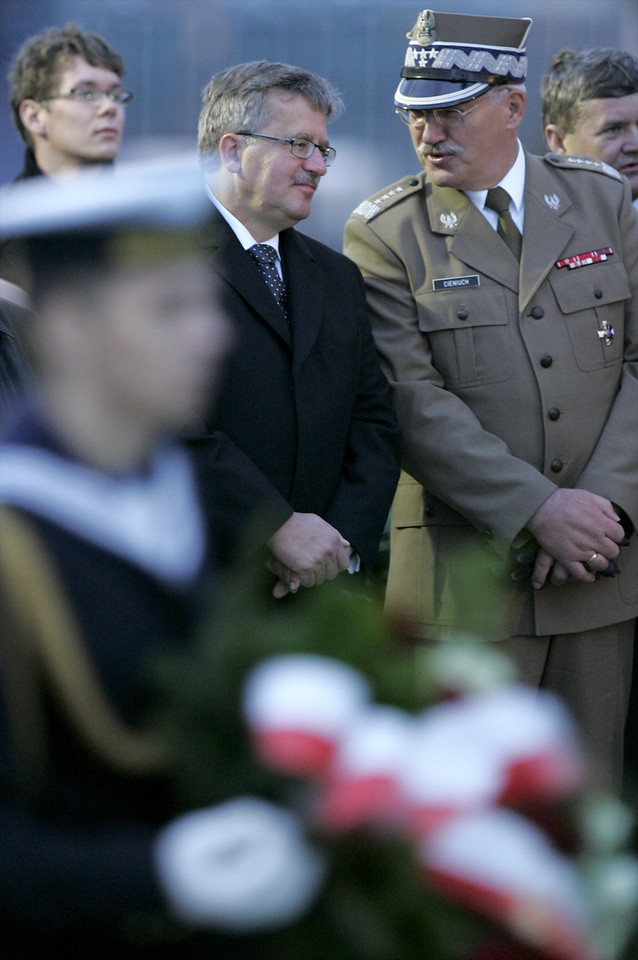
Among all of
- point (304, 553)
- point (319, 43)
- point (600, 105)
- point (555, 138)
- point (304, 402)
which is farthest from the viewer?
point (319, 43)

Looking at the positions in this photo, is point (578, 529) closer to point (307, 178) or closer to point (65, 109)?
point (307, 178)

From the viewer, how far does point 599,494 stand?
320cm

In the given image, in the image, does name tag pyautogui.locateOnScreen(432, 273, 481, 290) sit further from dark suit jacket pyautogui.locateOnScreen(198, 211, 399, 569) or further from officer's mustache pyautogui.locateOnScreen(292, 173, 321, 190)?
officer's mustache pyautogui.locateOnScreen(292, 173, 321, 190)

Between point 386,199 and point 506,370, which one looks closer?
point 506,370

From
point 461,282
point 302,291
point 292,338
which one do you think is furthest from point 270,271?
point 461,282

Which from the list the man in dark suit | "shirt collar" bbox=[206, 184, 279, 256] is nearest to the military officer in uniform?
the man in dark suit

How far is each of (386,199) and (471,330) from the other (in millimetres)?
508

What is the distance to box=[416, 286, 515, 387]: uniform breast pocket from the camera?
3.28 meters

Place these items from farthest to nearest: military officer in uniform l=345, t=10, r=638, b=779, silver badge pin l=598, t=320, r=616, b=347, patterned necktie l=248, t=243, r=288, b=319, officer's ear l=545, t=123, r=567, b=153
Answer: officer's ear l=545, t=123, r=567, b=153, silver badge pin l=598, t=320, r=616, b=347, military officer in uniform l=345, t=10, r=638, b=779, patterned necktie l=248, t=243, r=288, b=319

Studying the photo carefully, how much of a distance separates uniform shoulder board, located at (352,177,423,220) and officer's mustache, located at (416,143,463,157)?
16 centimetres

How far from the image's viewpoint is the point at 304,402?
3027mm

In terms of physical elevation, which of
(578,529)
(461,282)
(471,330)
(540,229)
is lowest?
(578,529)

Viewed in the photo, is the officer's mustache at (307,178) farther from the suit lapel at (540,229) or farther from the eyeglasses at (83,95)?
the eyeglasses at (83,95)

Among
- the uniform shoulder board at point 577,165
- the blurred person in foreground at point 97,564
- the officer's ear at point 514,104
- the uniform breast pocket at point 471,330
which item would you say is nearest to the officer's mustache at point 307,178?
the uniform breast pocket at point 471,330
